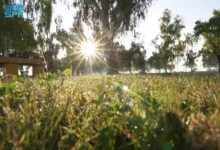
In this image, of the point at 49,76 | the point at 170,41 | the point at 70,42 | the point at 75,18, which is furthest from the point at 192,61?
the point at 49,76

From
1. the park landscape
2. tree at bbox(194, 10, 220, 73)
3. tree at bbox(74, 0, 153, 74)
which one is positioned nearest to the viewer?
the park landscape

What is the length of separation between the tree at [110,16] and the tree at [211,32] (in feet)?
44.0

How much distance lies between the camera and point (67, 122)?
4.09ft

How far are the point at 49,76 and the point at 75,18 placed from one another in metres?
17.5

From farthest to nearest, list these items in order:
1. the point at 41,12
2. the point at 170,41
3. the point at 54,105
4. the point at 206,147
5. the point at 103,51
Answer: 1. the point at 170,41
2. the point at 103,51
3. the point at 41,12
4. the point at 54,105
5. the point at 206,147

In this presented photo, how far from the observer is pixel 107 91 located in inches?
48.6

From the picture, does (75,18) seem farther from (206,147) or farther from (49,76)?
(206,147)

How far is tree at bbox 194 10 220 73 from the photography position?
2786cm

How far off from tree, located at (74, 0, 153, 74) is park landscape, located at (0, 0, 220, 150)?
75 millimetres

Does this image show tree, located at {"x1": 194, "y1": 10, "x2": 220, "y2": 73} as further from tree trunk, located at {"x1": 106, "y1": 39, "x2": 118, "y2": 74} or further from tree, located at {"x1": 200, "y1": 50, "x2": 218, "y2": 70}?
tree trunk, located at {"x1": 106, "y1": 39, "x2": 118, "y2": 74}

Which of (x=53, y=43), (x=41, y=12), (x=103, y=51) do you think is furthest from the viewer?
(x=53, y=43)

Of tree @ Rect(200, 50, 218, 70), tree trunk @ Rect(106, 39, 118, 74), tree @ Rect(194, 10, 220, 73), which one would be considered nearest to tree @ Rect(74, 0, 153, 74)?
tree trunk @ Rect(106, 39, 118, 74)

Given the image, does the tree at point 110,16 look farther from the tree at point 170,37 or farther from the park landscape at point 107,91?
the tree at point 170,37

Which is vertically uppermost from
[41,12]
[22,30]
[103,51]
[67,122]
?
[41,12]
